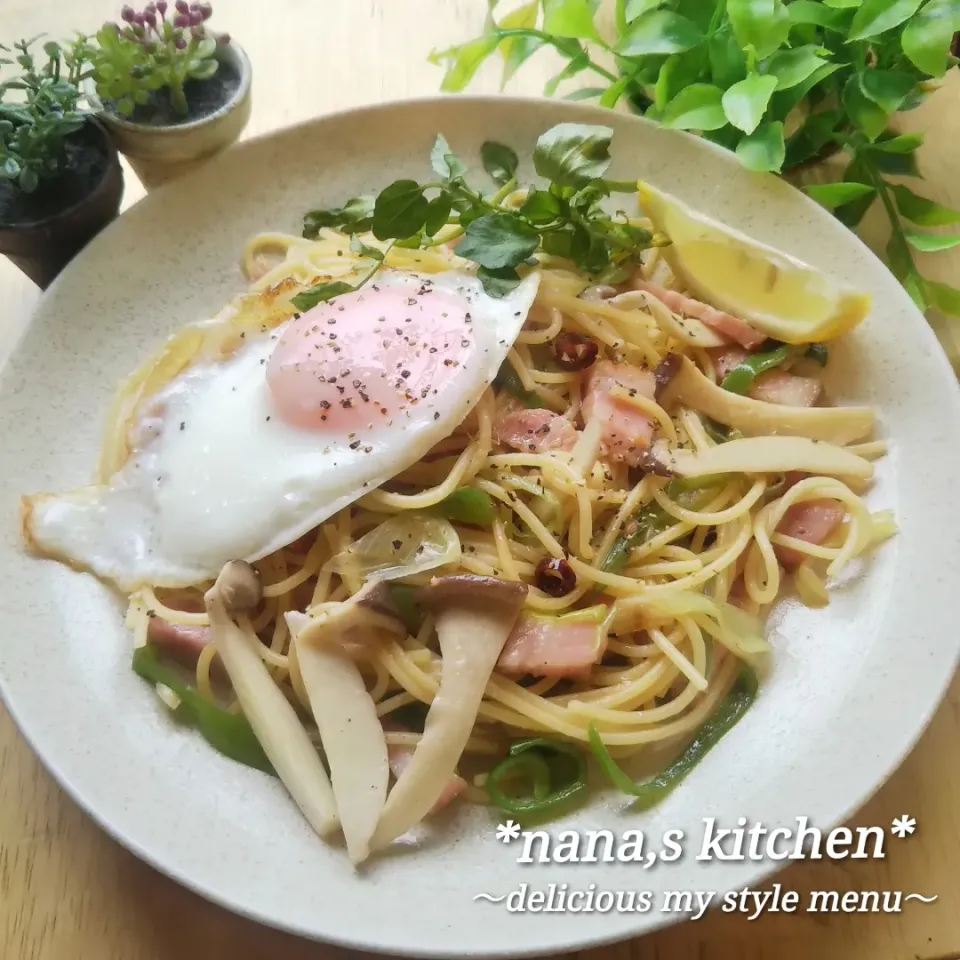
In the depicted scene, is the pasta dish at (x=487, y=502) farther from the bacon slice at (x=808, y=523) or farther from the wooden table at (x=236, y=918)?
the wooden table at (x=236, y=918)

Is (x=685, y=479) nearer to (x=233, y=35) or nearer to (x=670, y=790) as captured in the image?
(x=670, y=790)

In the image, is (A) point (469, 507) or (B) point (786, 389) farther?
(B) point (786, 389)

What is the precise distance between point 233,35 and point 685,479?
2602 mm

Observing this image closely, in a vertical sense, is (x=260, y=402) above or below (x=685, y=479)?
above

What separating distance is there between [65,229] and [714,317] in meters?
1.92

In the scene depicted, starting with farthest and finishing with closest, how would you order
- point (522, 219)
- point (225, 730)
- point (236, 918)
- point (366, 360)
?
point (522, 219) < point (366, 360) < point (225, 730) < point (236, 918)

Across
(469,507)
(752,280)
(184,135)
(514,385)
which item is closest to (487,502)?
(469,507)

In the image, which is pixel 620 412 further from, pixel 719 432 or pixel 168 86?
pixel 168 86

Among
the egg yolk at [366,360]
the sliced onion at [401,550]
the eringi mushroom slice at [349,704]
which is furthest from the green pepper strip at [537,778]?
the egg yolk at [366,360]

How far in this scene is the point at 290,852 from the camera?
6.52 ft

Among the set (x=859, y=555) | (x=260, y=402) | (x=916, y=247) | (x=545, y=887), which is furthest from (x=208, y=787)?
(x=916, y=247)

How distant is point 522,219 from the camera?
2492 millimetres

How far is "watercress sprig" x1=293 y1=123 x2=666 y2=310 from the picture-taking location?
2.44m

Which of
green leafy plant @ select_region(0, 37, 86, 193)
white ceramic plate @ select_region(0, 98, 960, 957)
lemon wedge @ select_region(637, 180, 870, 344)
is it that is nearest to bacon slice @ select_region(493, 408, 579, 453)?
lemon wedge @ select_region(637, 180, 870, 344)
